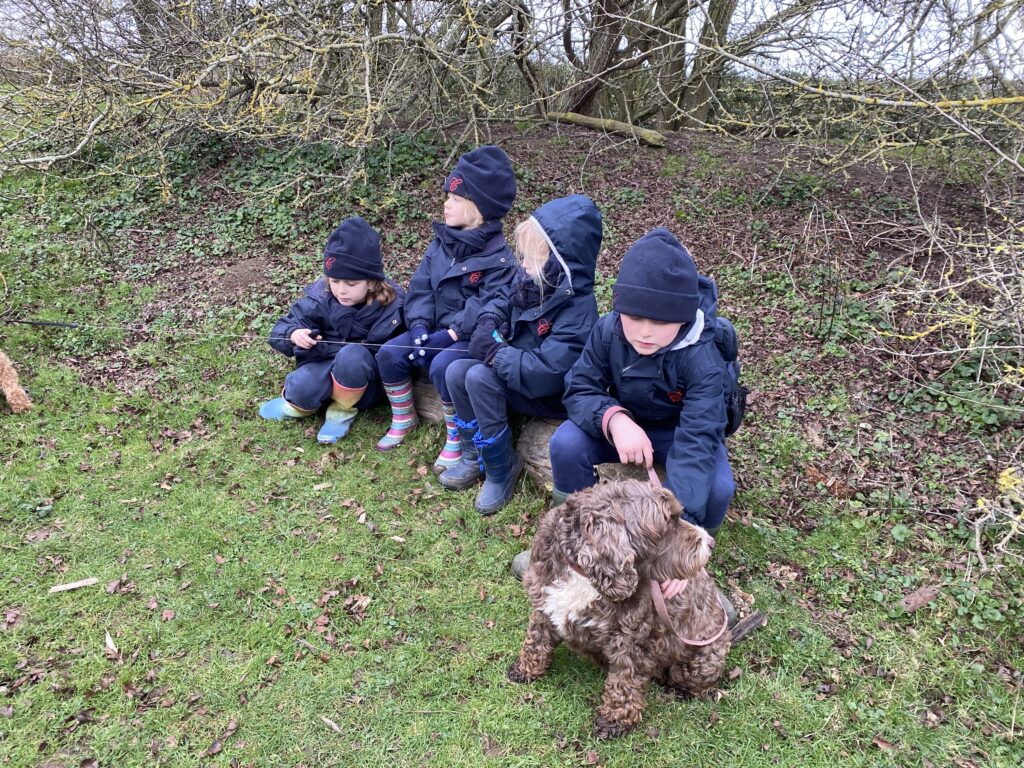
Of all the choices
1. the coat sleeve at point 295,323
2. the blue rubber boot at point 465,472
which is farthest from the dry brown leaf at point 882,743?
the coat sleeve at point 295,323

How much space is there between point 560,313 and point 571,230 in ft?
1.62

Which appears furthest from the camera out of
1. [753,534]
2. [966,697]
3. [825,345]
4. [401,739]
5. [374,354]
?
[825,345]

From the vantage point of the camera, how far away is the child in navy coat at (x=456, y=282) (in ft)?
13.9

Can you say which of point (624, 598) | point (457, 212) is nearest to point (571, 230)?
point (457, 212)

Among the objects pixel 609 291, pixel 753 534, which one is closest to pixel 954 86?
pixel 609 291

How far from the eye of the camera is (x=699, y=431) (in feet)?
10.4

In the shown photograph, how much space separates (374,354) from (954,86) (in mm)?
5574

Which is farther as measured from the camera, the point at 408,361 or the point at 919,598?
the point at 408,361

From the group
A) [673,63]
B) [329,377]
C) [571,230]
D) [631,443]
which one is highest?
[673,63]

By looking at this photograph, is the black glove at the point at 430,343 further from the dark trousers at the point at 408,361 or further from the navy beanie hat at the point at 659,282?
the navy beanie hat at the point at 659,282

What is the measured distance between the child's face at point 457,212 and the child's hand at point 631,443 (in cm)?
182

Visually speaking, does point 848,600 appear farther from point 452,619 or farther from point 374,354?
point 374,354

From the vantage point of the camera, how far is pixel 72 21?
681cm

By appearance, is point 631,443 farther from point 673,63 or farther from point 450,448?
point 673,63
